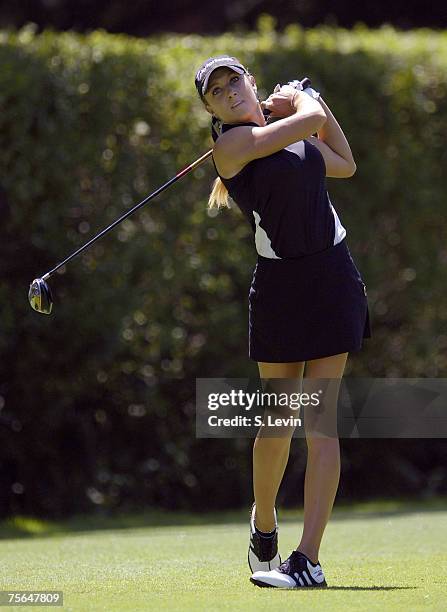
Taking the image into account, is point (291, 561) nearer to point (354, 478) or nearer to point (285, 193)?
point (285, 193)

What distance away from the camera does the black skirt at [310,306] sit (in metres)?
4.57

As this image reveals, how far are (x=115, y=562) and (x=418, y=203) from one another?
14.6 feet

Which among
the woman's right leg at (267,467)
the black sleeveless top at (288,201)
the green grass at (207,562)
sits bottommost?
the green grass at (207,562)

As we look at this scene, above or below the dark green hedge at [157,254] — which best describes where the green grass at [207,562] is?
below

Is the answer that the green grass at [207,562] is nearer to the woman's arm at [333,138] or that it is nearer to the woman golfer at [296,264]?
the woman golfer at [296,264]

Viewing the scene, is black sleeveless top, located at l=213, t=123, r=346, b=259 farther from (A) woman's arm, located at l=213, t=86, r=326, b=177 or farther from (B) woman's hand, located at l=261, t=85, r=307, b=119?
(B) woman's hand, located at l=261, t=85, r=307, b=119

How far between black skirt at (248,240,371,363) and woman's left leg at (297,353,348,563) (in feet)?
0.22

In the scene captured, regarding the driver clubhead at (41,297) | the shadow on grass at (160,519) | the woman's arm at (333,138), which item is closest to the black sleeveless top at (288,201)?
the woman's arm at (333,138)

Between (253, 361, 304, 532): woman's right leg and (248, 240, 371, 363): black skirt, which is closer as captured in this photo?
(248, 240, 371, 363): black skirt

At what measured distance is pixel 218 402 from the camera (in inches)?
360

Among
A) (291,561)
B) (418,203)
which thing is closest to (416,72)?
(418,203)

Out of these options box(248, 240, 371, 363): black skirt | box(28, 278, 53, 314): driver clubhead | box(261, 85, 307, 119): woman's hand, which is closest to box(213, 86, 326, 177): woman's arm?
box(261, 85, 307, 119): woman's hand

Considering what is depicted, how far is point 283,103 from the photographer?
479 cm

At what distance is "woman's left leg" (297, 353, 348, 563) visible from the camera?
4496mm
